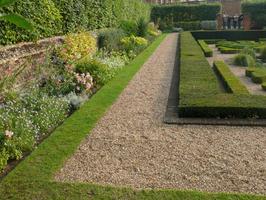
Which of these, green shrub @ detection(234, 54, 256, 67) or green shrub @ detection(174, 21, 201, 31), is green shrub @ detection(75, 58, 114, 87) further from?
green shrub @ detection(174, 21, 201, 31)

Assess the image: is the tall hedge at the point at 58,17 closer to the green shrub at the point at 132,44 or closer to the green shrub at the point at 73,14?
the green shrub at the point at 73,14

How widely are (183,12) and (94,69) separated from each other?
102 ft

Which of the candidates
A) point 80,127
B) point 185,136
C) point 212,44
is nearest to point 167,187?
point 185,136

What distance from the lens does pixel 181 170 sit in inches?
163

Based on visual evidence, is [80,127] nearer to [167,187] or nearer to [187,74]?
[167,187]

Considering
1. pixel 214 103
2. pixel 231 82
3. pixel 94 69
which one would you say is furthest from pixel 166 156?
pixel 94 69

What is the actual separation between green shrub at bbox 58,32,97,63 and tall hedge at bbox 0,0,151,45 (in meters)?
0.48

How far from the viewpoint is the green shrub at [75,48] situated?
28.9ft

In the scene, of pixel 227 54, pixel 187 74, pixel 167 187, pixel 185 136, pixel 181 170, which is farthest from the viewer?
pixel 227 54

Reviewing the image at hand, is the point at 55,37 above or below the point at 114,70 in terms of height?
above

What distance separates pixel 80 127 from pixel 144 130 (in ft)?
3.39

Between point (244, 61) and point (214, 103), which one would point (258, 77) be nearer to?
point (244, 61)

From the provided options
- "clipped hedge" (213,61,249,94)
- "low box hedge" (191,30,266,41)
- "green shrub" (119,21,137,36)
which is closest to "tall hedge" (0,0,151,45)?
"green shrub" (119,21,137,36)

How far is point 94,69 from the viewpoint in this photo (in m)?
9.02
